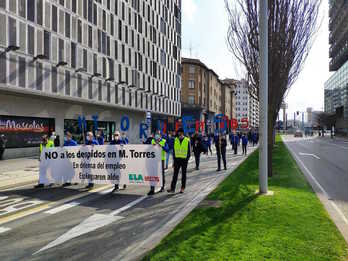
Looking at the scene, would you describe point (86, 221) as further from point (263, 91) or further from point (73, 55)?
point (73, 55)

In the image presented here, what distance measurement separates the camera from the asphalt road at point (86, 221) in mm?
4738

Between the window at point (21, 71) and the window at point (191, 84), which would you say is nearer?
the window at point (21, 71)

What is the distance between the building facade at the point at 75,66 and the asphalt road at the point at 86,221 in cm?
1292

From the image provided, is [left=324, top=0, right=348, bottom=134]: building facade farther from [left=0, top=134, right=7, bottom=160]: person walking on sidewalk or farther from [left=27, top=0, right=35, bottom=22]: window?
[left=0, top=134, right=7, bottom=160]: person walking on sidewalk

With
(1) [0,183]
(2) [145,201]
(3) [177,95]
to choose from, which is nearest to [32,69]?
(1) [0,183]

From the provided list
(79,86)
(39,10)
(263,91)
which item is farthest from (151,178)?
(79,86)

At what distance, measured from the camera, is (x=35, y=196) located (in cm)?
888

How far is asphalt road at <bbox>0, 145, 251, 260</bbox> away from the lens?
15.5ft

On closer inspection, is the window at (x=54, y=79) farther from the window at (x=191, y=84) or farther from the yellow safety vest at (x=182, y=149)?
the window at (x=191, y=84)

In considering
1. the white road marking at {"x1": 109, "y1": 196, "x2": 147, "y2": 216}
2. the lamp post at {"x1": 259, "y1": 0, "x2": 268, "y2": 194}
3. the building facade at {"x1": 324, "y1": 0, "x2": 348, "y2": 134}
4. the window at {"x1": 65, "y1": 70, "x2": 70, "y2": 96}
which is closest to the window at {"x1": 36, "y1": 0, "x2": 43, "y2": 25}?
the window at {"x1": 65, "y1": 70, "x2": 70, "y2": 96}

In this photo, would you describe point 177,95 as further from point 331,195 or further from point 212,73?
point 331,195

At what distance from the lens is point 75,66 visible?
2692cm

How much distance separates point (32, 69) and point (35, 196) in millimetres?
15662

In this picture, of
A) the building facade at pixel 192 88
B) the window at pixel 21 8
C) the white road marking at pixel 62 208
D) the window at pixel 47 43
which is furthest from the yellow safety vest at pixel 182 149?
the building facade at pixel 192 88
